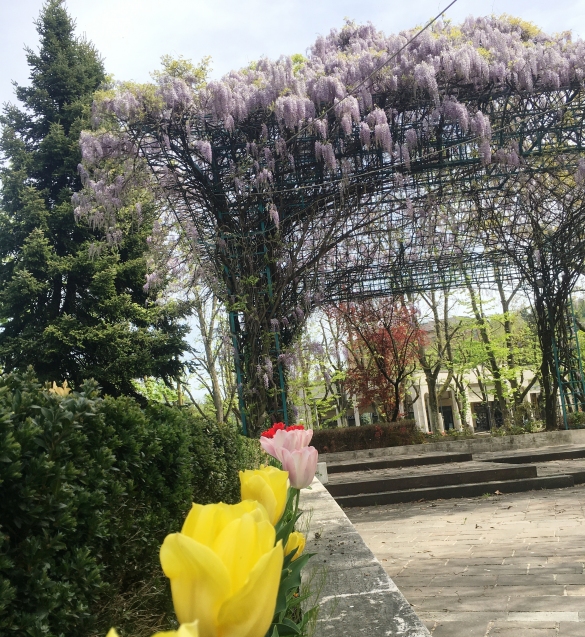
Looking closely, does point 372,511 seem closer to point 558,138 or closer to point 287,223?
point 287,223

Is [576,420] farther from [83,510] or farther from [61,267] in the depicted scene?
[83,510]

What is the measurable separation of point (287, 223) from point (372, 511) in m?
5.41

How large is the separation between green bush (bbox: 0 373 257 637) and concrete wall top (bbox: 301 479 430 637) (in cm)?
63

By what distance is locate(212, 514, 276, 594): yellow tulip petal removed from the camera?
57 cm

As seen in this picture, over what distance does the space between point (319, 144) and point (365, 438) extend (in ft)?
23.4

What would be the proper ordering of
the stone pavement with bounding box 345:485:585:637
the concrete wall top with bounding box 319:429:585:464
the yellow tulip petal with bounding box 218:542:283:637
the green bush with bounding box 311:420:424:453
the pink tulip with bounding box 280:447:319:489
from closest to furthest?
the yellow tulip petal with bounding box 218:542:283:637, the pink tulip with bounding box 280:447:319:489, the stone pavement with bounding box 345:485:585:637, the concrete wall top with bounding box 319:429:585:464, the green bush with bounding box 311:420:424:453

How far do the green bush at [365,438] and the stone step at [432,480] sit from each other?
531cm

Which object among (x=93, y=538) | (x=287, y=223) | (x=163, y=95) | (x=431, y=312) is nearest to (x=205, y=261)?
(x=287, y=223)

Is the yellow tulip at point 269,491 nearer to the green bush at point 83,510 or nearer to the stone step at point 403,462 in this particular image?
the green bush at point 83,510

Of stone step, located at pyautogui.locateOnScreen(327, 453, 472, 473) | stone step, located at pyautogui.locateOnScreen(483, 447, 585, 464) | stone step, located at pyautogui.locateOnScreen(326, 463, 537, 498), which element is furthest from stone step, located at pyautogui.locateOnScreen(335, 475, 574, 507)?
stone step, located at pyautogui.locateOnScreen(327, 453, 472, 473)

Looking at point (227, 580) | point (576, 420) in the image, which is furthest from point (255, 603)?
point (576, 420)

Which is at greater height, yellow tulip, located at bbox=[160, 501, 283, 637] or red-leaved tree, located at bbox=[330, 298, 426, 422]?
red-leaved tree, located at bbox=[330, 298, 426, 422]

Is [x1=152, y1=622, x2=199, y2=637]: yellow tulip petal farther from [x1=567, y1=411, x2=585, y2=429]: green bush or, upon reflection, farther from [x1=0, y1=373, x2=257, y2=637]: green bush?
[x1=567, y1=411, x2=585, y2=429]: green bush

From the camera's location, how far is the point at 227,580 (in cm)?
56
